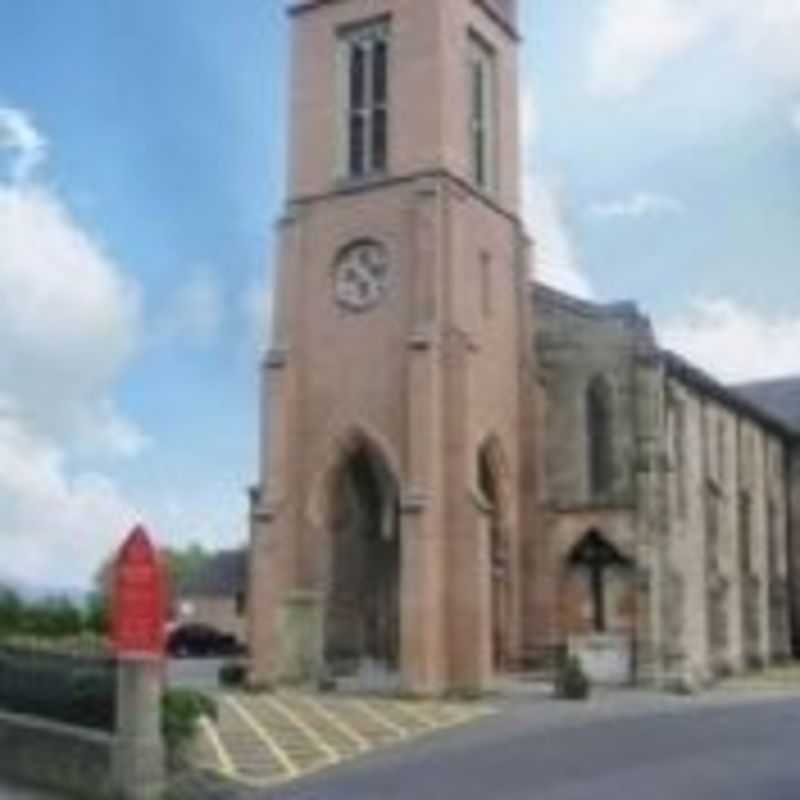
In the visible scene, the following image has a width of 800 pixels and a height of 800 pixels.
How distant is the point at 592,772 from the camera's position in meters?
22.5

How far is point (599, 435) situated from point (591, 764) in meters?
23.3

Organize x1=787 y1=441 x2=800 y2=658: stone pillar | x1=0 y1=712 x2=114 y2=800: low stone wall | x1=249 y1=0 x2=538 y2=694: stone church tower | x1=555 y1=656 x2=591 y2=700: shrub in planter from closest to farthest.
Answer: x1=0 y1=712 x2=114 y2=800: low stone wall
x1=555 y1=656 x2=591 y2=700: shrub in planter
x1=249 y1=0 x2=538 y2=694: stone church tower
x1=787 y1=441 x2=800 y2=658: stone pillar

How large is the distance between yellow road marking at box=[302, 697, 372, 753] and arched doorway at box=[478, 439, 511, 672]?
8.84 metres

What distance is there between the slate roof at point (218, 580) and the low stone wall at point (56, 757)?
5925 cm

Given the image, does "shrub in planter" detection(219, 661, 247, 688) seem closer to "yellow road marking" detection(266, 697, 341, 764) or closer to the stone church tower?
the stone church tower

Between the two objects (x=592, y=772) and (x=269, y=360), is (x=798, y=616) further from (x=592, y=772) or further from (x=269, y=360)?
(x=592, y=772)

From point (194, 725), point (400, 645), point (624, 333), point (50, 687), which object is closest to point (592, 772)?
point (194, 725)

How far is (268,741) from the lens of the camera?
27.2 m

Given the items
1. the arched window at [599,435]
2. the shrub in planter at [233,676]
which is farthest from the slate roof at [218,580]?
the arched window at [599,435]

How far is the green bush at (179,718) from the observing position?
22891mm

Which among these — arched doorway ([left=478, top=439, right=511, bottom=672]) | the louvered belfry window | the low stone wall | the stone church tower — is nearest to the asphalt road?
the low stone wall

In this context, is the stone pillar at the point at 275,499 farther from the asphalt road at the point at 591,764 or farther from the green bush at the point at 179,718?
the green bush at the point at 179,718

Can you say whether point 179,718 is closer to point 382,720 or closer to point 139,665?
point 139,665

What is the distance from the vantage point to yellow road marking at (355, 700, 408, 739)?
2925cm
